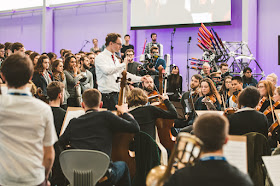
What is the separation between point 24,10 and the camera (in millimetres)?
15297

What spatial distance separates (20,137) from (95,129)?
1.01m

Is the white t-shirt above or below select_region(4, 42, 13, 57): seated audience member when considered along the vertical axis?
below

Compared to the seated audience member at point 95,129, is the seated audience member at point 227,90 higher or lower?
higher

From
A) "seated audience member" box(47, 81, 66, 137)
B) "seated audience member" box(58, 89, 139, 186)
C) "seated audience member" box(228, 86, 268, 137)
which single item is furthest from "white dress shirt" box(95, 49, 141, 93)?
"seated audience member" box(228, 86, 268, 137)

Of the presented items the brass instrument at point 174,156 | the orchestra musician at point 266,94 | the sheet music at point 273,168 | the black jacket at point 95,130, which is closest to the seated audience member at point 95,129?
the black jacket at point 95,130

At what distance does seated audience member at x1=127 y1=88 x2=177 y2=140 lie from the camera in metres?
3.87

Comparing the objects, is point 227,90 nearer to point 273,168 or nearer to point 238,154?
point 273,168

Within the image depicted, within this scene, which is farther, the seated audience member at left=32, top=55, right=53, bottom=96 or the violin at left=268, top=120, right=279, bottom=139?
the seated audience member at left=32, top=55, right=53, bottom=96

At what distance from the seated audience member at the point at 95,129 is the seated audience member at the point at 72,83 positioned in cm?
295

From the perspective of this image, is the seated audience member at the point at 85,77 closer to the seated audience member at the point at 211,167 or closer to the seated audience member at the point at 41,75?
the seated audience member at the point at 41,75

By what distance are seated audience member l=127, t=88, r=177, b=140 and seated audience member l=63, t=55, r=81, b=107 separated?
2335 mm

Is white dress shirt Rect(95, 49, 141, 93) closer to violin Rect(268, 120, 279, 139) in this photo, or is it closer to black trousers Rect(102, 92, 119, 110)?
black trousers Rect(102, 92, 119, 110)

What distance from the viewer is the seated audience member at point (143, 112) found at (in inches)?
152

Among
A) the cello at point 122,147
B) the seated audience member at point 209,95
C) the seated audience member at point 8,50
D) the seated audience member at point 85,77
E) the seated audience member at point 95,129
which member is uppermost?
the seated audience member at point 8,50
